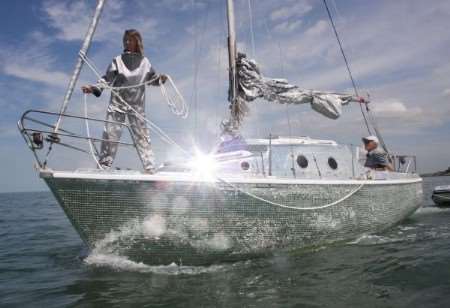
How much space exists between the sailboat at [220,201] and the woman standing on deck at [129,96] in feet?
1.22

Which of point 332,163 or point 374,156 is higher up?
point 374,156

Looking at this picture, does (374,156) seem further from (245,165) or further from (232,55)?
(232,55)

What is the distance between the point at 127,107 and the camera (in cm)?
716

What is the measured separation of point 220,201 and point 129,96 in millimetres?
2710

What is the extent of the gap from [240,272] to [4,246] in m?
8.48

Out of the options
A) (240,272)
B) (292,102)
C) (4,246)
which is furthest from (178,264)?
(4,246)

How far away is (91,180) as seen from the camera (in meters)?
6.32

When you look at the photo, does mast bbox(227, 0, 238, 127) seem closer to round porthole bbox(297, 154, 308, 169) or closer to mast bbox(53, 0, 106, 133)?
round porthole bbox(297, 154, 308, 169)

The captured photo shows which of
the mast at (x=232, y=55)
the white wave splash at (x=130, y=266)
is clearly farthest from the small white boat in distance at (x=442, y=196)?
the white wave splash at (x=130, y=266)

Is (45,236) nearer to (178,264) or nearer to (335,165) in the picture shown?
(178,264)

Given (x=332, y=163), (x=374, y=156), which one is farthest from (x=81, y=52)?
(x=374, y=156)

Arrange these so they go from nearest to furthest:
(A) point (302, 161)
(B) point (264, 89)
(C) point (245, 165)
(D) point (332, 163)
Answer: (C) point (245, 165), (A) point (302, 161), (D) point (332, 163), (B) point (264, 89)

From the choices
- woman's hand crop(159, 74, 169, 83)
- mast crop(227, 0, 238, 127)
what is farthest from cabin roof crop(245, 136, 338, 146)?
woman's hand crop(159, 74, 169, 83)

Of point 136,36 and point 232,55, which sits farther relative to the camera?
point 232,55
